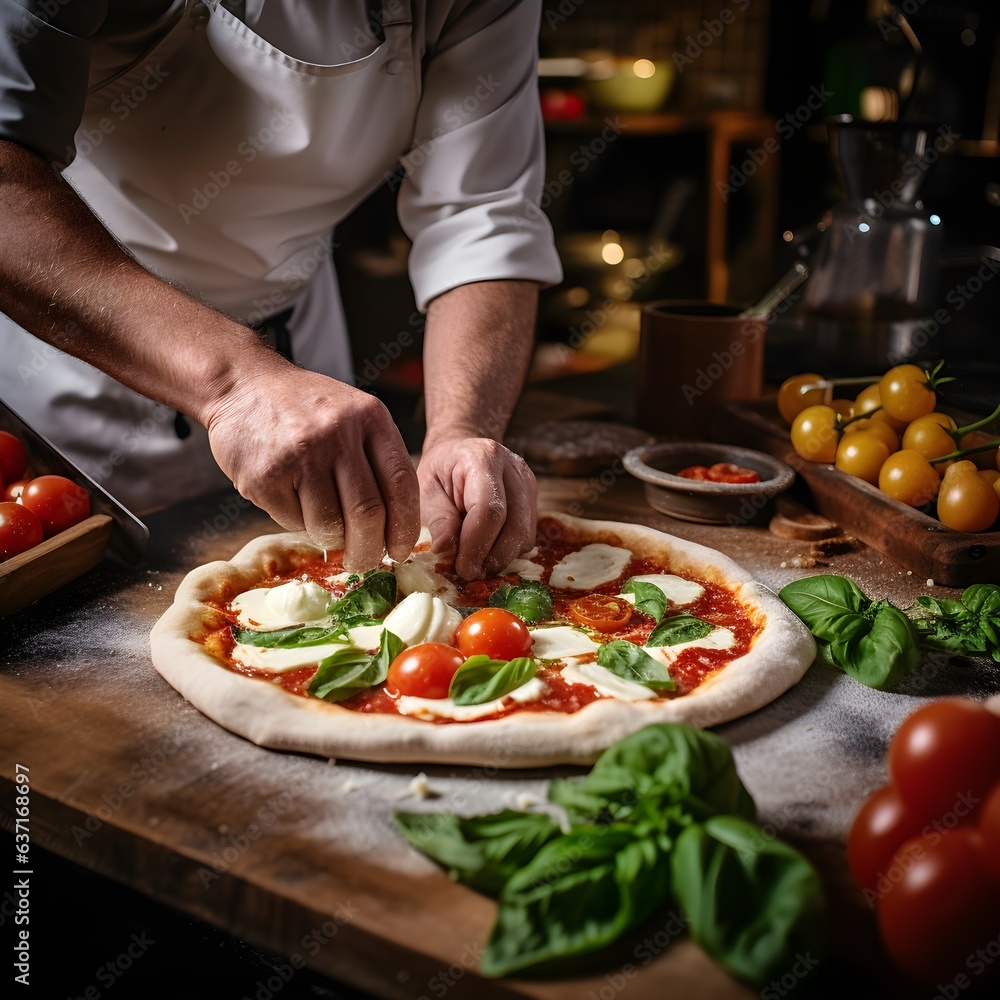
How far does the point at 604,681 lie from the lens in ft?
5.08

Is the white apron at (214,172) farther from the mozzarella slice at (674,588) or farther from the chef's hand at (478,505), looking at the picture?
the mozzarella slice at (674,588)

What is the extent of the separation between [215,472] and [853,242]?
187cm

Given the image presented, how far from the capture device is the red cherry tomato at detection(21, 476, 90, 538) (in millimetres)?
1874

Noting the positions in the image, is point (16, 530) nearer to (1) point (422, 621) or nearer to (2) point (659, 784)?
(1) point (422, 621)

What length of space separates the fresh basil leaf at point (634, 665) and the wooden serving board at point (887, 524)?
2.41 ft

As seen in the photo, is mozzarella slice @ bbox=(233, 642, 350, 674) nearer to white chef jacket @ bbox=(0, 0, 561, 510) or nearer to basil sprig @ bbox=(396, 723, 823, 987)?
basil sprig @ bbox=(396, 723, 823, 987)

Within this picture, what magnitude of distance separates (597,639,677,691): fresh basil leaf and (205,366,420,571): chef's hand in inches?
16.2

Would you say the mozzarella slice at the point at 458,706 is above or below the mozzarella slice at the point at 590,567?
above

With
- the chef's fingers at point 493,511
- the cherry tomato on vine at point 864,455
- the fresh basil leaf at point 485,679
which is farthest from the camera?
Result: the cherry tomato on vine at point 864,455

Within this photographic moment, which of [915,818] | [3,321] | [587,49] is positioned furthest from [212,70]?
[587,49]

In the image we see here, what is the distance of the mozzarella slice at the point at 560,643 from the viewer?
1.65 meters

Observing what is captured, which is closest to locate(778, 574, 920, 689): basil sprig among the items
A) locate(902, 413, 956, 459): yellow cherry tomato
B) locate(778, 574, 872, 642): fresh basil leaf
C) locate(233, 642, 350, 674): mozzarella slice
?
locate(778, 574, 872, 642): fresh basil leaf

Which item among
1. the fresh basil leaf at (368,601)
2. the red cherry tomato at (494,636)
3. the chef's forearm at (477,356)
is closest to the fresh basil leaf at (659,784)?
the red cherry tomato at (494,636)

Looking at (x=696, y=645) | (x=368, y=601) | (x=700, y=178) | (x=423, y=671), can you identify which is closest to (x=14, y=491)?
(x=368, y=601)
